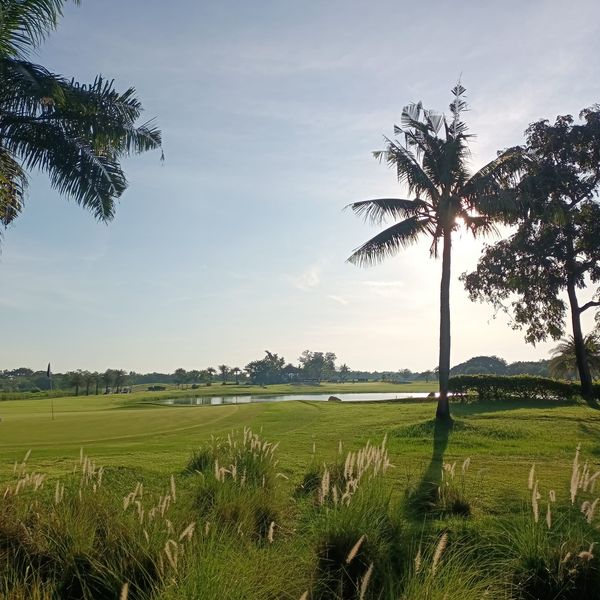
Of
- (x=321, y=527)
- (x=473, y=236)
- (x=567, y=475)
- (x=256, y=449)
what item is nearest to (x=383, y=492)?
(x=321, y=527)

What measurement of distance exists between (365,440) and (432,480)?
19.1 ft

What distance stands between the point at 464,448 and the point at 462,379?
16.8m

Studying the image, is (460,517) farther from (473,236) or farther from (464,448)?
(473,236)

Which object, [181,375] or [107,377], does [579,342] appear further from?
[181,375]

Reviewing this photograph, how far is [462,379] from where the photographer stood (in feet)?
98.0

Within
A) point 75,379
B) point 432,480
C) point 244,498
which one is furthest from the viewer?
point 75,379

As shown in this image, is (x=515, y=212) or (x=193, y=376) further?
(x=193, y=376)

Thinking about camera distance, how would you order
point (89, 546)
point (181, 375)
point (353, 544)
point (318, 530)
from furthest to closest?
1. point (181, 375)
2. point (318, 530)
3. point (353, 544)
4. point (89, 546)

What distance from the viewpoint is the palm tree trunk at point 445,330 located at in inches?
719

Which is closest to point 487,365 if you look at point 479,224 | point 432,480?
point 479,224

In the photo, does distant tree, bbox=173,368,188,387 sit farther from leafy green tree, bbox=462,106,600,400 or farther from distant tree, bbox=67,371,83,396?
leafy green tree, bbox=462,106,600,400

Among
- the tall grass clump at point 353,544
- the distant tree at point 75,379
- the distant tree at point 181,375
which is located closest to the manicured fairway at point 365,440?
the tall grass clump at point 353,544

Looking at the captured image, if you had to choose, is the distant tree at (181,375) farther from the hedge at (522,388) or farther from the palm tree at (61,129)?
the palm tree at (61,129)

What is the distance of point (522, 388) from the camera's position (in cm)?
2892
